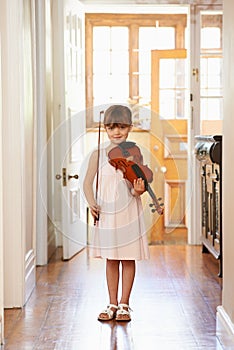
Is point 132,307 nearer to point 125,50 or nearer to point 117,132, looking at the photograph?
point 117,132

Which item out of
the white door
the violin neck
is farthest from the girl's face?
the white door

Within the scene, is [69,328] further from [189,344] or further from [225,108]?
[225,108]

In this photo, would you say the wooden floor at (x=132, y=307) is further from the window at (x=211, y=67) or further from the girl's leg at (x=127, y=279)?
the window at (x=211, y=67)

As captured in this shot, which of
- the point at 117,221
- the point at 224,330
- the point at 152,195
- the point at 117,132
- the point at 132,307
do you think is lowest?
the point at 132,307

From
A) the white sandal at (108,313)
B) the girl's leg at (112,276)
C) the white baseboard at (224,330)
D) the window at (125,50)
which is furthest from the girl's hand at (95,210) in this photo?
the window at (125,50)

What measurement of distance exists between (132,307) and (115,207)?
70 centimetres

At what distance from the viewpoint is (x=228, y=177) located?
11.6 feet

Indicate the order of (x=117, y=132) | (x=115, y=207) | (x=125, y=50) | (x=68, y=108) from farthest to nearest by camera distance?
(x=125, y=50)
(x=68, y=108)
(x=115, y=207)
(x=117, y=132)

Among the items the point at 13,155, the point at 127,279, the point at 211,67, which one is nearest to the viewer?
the point at 127,279

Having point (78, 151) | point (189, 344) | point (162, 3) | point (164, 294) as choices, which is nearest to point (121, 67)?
point (162, 3)

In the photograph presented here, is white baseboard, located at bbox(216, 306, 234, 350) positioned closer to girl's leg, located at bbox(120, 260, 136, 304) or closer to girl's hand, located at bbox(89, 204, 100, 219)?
girl's leg, located at bbox(120, 260, 136, 304)

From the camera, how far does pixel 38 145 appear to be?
19.1 ft

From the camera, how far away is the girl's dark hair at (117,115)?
156 inches

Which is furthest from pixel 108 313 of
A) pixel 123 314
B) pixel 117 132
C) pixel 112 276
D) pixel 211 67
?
pixel 211 67
